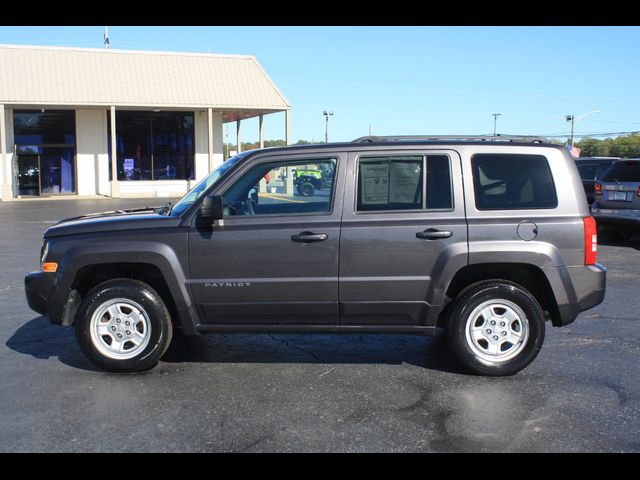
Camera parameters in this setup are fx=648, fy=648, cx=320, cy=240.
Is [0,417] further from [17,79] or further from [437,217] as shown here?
[17,79]

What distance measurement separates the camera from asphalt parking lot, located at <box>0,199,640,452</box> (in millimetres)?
4113

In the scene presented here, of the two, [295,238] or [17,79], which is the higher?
[17,79]

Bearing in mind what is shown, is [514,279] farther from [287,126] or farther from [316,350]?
[287,126]

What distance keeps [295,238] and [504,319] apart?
6.06 feet

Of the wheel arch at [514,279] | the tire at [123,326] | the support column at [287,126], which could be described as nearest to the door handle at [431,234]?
the wheel arch at [514,279]

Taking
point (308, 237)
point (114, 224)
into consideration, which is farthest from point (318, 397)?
point (114, 224)

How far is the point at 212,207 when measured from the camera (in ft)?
16.8

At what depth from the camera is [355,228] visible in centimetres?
525

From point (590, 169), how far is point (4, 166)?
25567mm

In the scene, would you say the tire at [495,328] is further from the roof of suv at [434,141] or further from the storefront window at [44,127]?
the storefront window at [44,127]

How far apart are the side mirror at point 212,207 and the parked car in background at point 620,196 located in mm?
10000

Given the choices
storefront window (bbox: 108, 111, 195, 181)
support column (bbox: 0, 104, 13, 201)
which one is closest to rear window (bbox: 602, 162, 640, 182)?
storefront window (bbox: 108, 111, 195, 181)

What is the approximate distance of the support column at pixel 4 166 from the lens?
28.4 metres

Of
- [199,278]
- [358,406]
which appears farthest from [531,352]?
[199,278]
